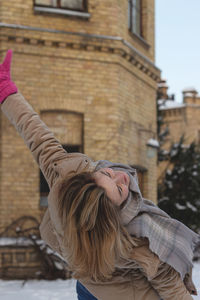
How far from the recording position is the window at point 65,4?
904 centimetres

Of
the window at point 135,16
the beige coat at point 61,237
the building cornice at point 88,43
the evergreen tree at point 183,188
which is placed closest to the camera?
the beige coat at point 61,237

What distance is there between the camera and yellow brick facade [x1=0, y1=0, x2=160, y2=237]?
28.0 ft

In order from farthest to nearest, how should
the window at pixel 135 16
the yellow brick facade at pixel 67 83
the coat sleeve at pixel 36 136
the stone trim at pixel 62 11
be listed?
the window at pixel 135 16, the stone trim at pixel 62 11, the yellow brick facade at pixel 67 83, the coat sleeve at pixel 36 136

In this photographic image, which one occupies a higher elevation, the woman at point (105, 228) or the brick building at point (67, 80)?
the brick building at point (67, 80)

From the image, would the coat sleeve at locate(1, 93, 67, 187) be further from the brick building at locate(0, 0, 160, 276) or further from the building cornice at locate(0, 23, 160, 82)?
the building cornice at locate(0, 23, 160, 82)

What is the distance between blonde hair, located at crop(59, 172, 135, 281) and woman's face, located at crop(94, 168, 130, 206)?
32 millimetres

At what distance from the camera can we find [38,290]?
712cm

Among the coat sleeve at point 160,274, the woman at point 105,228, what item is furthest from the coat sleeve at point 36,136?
the coat sleeve at point 160,274

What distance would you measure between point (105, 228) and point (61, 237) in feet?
0.67

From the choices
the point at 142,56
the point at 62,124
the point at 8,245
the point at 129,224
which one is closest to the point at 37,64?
the point at 62,124

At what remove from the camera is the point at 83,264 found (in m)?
1.67

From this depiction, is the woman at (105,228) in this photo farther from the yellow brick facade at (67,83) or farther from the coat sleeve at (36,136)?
the yellow brick facade at (67,83)

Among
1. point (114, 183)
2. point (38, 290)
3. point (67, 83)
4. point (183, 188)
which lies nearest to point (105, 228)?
point (114, 183)

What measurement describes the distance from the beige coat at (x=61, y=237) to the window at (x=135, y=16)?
8.52m
